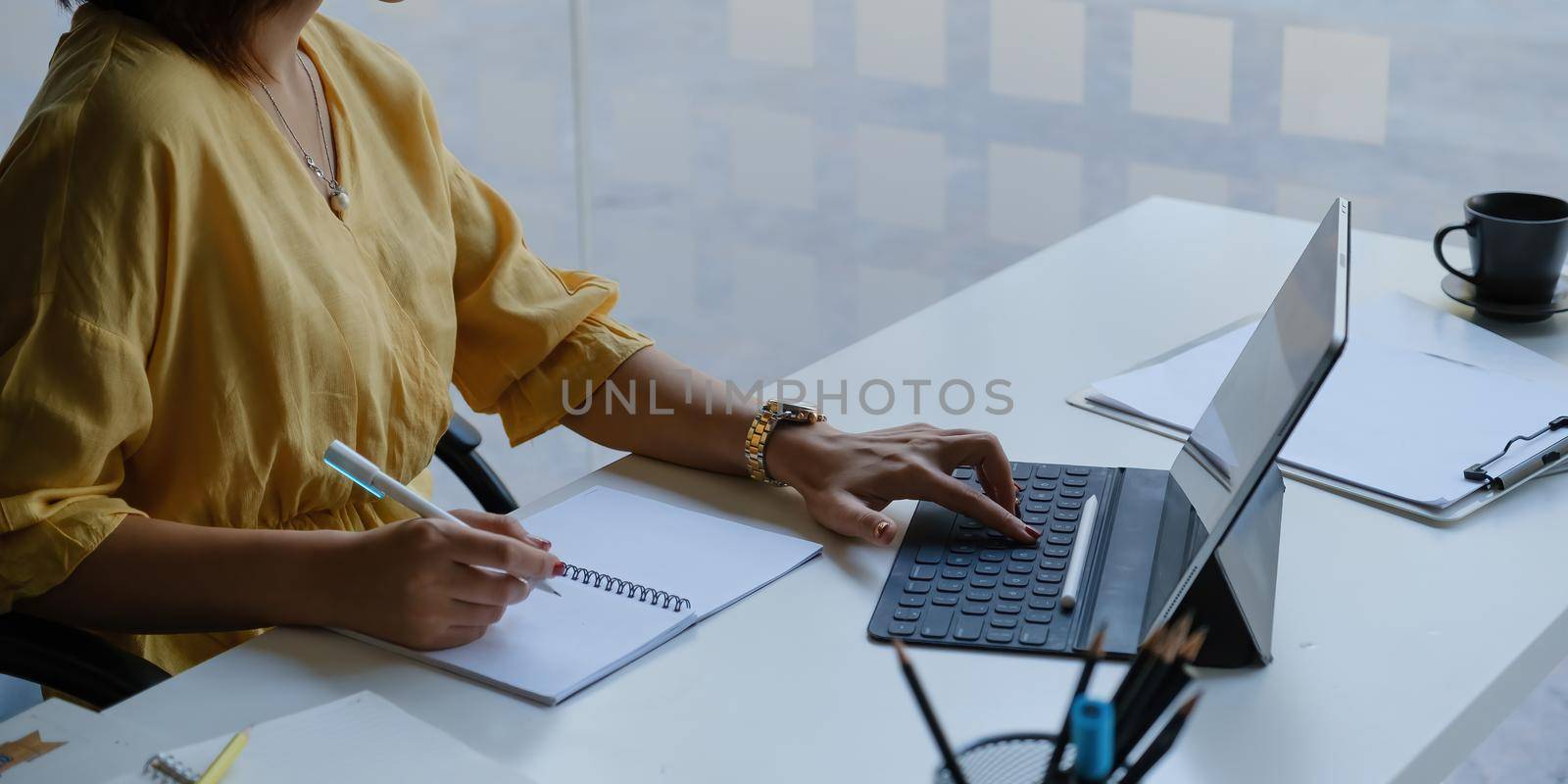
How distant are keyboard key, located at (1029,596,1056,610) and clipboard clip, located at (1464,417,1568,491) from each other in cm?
40

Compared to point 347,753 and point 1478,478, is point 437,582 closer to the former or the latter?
point 347,753

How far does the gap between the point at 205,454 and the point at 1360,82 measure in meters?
5.14

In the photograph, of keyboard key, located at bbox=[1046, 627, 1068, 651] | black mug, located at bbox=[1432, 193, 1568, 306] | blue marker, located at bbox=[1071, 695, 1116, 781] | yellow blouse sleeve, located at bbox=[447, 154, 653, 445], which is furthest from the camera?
black mug, located at bbox=[1432, 193, 1568, 306]

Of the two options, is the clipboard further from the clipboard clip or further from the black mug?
the black mug

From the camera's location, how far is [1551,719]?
2270 millimetres

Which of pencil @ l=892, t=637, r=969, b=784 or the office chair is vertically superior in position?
pencil @ l=892, t=637, r=969, b=784

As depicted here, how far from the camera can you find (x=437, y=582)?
0.98m

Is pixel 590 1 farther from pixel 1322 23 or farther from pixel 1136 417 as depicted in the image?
pixel 1136 417

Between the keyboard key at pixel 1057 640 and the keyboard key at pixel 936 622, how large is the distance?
7 centimetres

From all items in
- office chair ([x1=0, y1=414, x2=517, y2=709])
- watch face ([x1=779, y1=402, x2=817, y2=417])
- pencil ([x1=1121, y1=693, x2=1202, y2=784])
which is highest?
pencil ([x1=1121, y1=693, x2=1202, y2=784])

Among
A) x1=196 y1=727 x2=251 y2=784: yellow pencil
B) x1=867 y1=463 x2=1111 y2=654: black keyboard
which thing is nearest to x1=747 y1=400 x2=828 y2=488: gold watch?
x1=867 y1=463 x2=1111 y2=654: black keyboard

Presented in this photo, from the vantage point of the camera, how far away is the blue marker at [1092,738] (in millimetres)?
563

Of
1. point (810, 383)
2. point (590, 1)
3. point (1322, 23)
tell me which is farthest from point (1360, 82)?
point (810, 383)

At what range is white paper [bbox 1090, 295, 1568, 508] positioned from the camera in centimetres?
122
